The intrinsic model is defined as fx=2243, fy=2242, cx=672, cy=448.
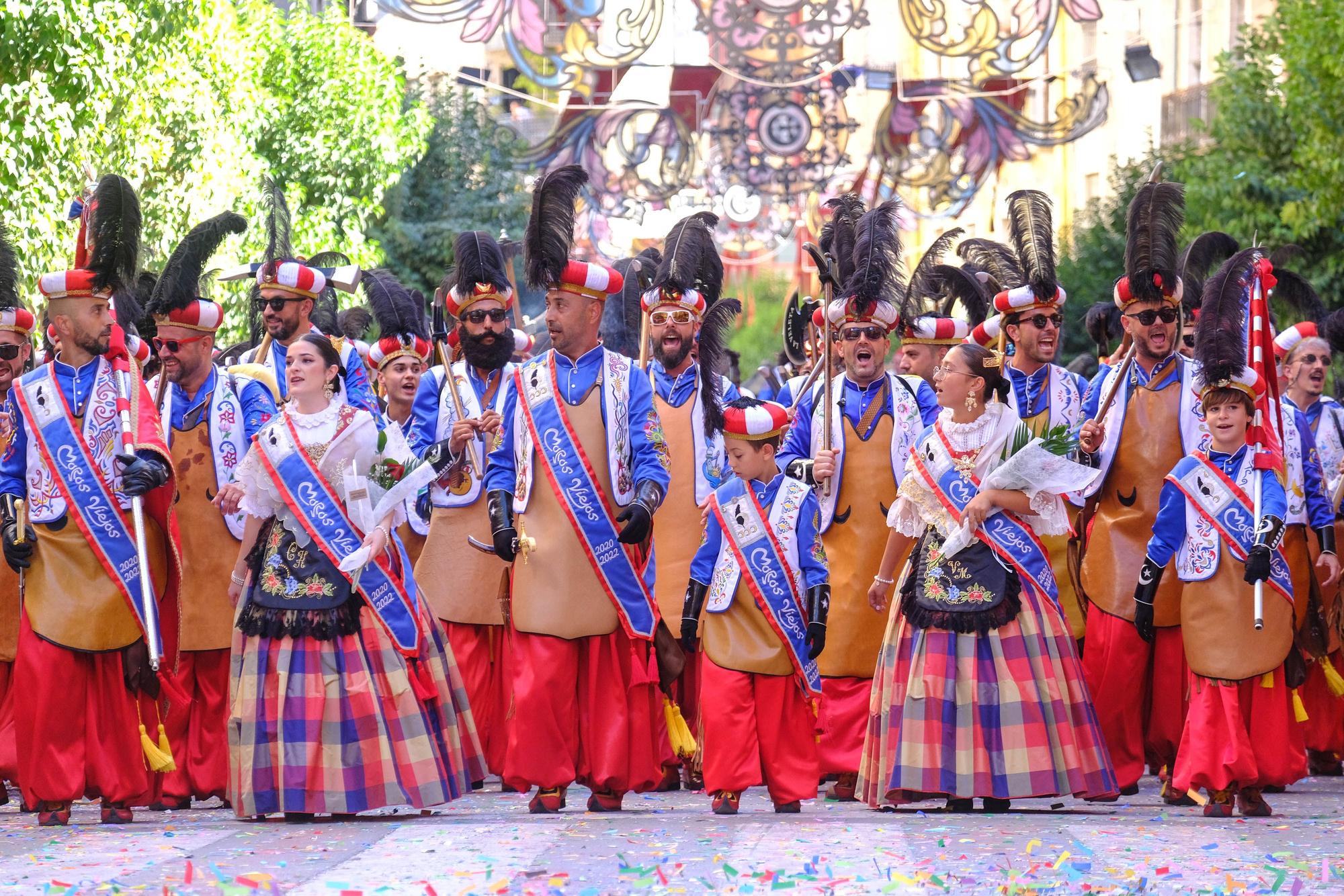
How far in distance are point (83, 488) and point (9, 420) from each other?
65.0 inches

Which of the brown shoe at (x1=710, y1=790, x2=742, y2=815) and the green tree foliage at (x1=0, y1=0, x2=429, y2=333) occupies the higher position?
the green tree foliage at (x1=0, y1=0, x2=429, y2=333)

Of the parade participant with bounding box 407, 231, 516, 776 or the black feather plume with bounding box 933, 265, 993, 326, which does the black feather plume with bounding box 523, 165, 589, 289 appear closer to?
the parade participant with bounding box 407, 231, 516, 776

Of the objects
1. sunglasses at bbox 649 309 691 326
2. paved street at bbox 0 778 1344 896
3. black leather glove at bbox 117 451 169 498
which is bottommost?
paved street at bbox 0 778 1344 896

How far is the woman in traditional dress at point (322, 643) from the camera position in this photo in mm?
8102

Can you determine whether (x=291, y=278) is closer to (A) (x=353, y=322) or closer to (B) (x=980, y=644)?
(A) (x=353, y=322)

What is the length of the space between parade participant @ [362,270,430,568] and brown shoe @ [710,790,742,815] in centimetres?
320

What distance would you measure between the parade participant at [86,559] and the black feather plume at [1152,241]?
4.17 metres

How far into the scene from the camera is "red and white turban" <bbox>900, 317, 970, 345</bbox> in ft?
34.9

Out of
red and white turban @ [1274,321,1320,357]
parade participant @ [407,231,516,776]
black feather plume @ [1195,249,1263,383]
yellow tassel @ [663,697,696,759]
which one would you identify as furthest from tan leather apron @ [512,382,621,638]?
red and white turban @ [1274,321,1320,357]

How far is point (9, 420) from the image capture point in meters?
10.1

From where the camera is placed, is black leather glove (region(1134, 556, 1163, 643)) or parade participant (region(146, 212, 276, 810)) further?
parade participant (region(146, 212, 276, 810))

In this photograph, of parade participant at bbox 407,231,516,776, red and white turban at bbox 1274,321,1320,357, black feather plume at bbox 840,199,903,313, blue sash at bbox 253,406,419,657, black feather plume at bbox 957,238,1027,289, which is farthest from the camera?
red and white turban at bbox 1274,321,1320,357

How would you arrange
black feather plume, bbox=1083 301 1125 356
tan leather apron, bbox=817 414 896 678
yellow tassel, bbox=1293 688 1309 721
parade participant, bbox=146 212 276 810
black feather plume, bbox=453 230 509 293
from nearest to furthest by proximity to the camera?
yellow tassel, bbox=1293 688 1309 721
parade participant, bbox=146 212 276 810
tan leather apron, bbox=817 414 896 678
black feather plume, bbox=453 230 509 293
black feather plume, bbox=1083 301 1125 356

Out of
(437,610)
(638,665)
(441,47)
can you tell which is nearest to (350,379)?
(437,610)
